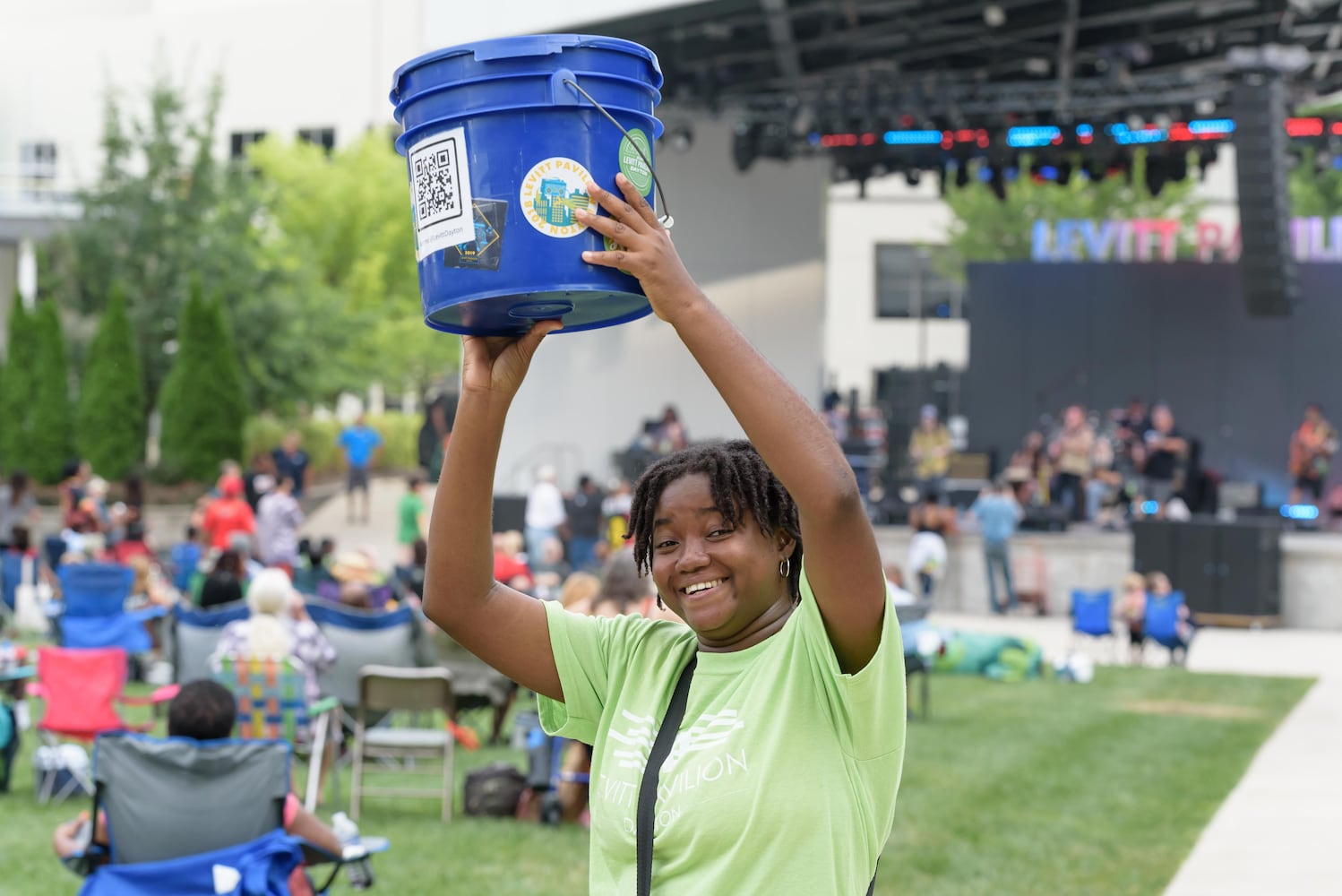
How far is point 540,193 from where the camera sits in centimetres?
219

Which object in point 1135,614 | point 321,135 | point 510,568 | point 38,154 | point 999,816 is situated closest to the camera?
point 999,816

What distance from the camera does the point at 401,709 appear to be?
343 inches

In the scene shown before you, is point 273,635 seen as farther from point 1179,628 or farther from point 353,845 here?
point 1179,628

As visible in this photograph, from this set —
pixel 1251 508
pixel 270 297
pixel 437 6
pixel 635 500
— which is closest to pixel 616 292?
pixel 635 500

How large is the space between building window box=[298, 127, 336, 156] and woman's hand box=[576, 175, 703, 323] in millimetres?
47605

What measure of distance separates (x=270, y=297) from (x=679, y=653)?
1081 inches

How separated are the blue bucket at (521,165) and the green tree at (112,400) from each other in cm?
2513

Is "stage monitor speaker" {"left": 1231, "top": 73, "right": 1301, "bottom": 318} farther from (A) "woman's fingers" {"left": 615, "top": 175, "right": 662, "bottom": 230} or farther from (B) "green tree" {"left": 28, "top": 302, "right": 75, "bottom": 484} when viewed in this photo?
(B) "green tree" {"left": 28, "top": 302, "right": 75, "bottom": 484}

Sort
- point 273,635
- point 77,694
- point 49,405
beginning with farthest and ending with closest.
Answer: point 49,405 → point 77,694 → point 273,635

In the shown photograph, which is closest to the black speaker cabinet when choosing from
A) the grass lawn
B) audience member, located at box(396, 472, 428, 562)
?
the grass lawn

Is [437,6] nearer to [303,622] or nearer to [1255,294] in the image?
[1255,294]

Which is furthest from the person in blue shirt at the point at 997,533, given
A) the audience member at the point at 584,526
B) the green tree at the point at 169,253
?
the green tree at the point at 169,253

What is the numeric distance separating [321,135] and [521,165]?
1893 inches

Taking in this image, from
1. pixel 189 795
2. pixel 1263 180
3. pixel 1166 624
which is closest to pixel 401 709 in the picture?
pixel 189 795
